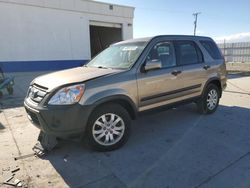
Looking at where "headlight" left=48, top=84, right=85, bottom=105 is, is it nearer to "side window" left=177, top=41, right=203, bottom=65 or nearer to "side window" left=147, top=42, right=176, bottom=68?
"side window" left=147, top=42, right=176, bottom=68

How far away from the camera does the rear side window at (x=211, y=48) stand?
5687mm

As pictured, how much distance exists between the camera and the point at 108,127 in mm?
3854

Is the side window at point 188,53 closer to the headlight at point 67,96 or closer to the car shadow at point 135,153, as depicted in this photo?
the car shadow at point 135,153

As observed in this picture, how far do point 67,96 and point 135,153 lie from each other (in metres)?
1.42

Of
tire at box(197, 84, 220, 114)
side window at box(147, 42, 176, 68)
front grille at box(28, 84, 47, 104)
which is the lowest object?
tire at box(197, 84, 220, 114)

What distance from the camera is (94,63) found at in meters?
5.01

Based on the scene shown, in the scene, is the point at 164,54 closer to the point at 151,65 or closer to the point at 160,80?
the point at 160,80

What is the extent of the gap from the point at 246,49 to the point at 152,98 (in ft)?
67.6

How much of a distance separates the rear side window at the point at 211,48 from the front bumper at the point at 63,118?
139 inches

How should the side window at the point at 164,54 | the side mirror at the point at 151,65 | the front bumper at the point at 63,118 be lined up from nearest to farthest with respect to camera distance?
the front bumper at the point at 63,118
the side mirror at the point at 151,65
the side window at the point at 164,54

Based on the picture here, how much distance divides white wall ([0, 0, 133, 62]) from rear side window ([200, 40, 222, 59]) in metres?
13.6

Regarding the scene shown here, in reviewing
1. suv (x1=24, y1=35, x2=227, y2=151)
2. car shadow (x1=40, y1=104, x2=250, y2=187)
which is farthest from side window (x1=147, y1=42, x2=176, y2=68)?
car shadow (x1=40, y1=104, x2=250, y2=187)

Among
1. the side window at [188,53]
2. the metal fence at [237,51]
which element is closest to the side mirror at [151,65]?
the side window at [188,53]

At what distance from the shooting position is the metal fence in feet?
70.8
